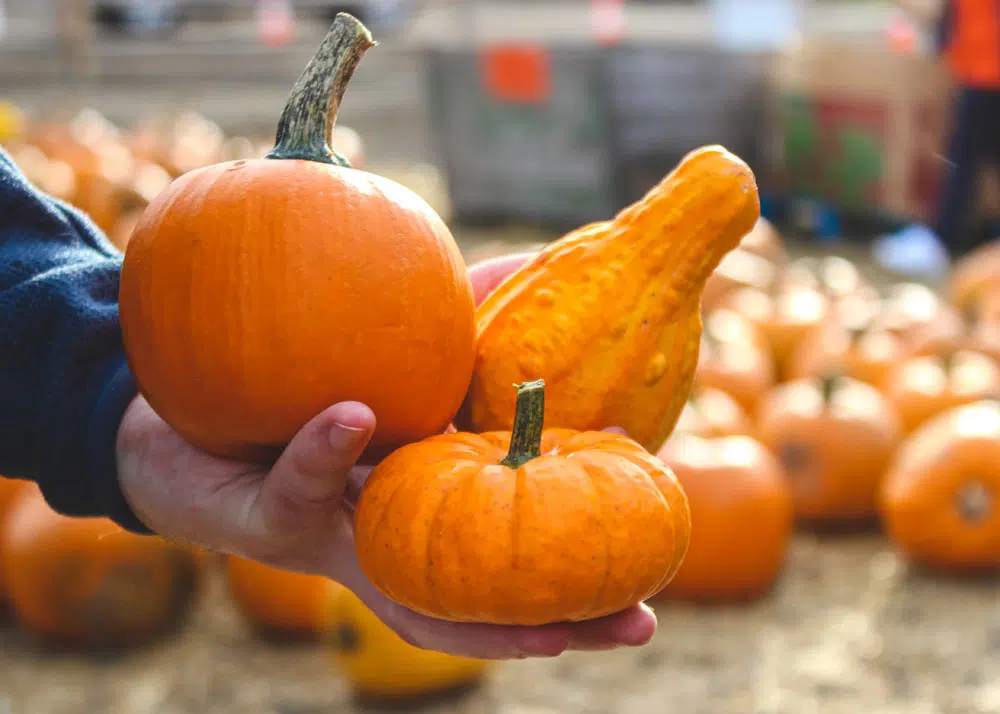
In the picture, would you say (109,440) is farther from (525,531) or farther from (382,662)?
(382,662)

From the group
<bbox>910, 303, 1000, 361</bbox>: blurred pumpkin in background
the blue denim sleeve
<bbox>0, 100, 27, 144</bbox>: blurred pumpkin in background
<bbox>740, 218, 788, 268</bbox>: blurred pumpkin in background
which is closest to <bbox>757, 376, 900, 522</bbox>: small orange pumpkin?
<bbox>910, 303, 1000, 361</bbox>: blurred pumpkin in background

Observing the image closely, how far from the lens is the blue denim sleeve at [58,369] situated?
6.11 feet

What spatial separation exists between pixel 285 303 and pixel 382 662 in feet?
7.11

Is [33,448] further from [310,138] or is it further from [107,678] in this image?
[107,678]

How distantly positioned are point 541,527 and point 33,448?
2.98 ft

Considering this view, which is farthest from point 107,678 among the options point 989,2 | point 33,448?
point 989,2

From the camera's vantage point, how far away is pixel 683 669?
3715mm

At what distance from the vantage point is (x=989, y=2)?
26.4 feet

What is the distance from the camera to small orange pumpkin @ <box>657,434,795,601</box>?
4.08 m

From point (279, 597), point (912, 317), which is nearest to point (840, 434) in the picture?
point (912, 317)

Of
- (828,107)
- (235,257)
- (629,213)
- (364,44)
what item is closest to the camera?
(235,257)

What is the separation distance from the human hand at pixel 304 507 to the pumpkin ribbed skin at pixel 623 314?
0.26m

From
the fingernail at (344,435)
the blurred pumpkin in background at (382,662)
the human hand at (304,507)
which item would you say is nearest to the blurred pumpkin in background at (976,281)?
the blurred pumpkin in background at (382,662)

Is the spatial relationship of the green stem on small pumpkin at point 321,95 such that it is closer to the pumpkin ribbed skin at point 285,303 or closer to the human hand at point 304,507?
the pumpkin ribbed skin at point 285,303
